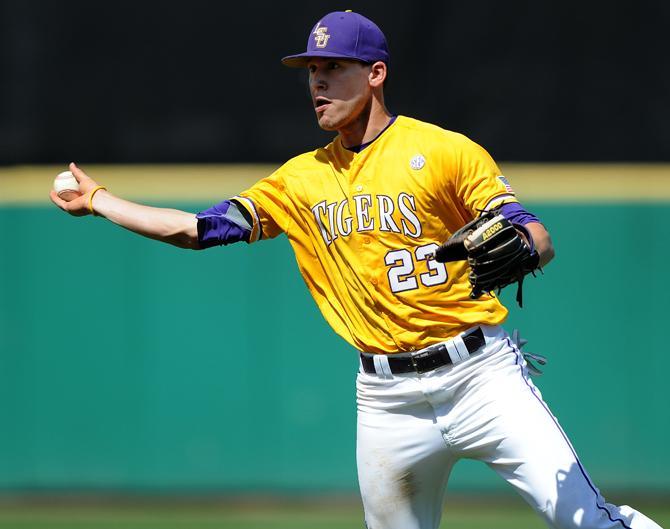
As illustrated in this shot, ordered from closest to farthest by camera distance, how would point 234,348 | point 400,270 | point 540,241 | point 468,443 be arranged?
point 540,241 < point 468,443 < point 400,270 < point 234,348

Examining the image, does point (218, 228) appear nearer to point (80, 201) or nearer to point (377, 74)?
point (80, 201)

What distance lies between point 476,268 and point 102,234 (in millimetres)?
3415

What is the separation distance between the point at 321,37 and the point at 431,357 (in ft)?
3.91

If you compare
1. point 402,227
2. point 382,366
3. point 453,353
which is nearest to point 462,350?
point 453,353

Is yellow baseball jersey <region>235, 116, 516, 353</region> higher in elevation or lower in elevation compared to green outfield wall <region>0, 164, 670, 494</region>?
higher

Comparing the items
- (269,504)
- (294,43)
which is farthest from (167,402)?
(294,43)

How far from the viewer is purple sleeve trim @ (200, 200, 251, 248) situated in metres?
3.96

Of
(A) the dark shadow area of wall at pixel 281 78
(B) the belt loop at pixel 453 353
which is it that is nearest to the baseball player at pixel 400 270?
(B) the belt loop at pixel 453 353

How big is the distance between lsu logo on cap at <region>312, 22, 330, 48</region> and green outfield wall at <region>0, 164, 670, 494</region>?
2367 millimetres

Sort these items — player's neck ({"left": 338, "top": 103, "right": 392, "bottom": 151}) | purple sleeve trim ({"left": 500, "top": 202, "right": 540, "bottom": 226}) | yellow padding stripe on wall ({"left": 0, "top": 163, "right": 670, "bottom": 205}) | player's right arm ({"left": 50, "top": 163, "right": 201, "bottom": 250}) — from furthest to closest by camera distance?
yellow padding stripe on wall ({"left": 0, "top": 163, "right": 670, "bottom": 205}), player's neck ({"left": 338, "top": 103, "right": 392, "bottom": 151}), player's right arm ({"left": 50, "top": 163, "right": 201, "bottom": 250}), purple sleeve trim ({"left": 500, "top": 202, "right": 540, "bottom": 226})

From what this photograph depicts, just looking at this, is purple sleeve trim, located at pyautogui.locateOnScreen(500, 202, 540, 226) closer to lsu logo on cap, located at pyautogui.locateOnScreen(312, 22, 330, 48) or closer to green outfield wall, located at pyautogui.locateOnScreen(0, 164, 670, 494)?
lsu logo on cap, located at pyautogui.locateOnScreen(312, 22, 330, 48)

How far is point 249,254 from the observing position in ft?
20.7

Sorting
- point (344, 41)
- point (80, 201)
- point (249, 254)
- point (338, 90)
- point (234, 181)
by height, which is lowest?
point (249, 254)

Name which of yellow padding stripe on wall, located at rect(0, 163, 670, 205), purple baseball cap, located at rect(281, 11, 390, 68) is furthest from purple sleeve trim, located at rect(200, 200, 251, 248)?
yellow padding stripe on wall, located at rect(0, 163, 670, 205)
